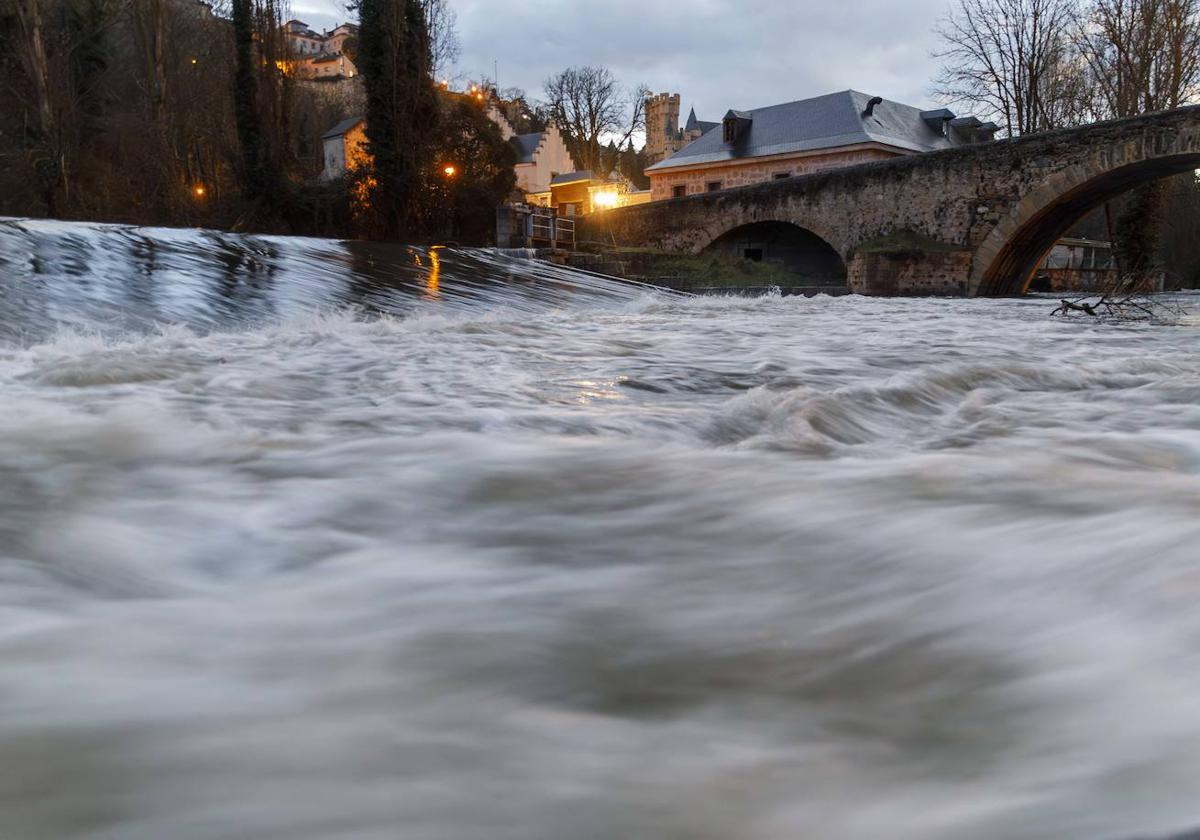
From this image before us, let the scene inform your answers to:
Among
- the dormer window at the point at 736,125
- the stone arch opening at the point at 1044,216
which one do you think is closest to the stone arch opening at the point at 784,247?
the stone arch opening at the point at 1044,216

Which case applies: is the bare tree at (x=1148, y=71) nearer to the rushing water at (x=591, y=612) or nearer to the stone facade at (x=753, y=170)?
the stone facade at (x=753, y=170)

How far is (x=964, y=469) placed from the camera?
95.3 inches

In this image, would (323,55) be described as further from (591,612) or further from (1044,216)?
(591,612)

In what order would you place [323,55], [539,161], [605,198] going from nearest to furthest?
[605,198] → [539,161] → [323,55]

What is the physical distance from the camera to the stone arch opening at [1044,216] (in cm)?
1658

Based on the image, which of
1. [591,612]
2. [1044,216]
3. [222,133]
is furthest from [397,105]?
[591,612]

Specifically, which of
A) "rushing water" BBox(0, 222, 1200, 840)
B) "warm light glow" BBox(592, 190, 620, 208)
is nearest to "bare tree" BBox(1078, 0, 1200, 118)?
"rushing water" BBox(0, 222, 1200, 840)

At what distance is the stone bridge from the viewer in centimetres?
1602

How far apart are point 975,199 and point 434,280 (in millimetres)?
14087

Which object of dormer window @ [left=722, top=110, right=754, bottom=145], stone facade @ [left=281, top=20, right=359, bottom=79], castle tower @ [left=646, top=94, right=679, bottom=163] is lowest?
dormer window @ [left=722, top=110, right=754, bottom=145]

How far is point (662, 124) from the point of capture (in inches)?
2576

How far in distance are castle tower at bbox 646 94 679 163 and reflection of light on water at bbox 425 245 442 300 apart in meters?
57.1

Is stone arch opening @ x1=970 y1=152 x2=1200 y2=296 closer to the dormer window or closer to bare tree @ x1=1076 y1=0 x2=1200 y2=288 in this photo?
bare tree @ x1=1076 y1=0 x2=1200 y2=288

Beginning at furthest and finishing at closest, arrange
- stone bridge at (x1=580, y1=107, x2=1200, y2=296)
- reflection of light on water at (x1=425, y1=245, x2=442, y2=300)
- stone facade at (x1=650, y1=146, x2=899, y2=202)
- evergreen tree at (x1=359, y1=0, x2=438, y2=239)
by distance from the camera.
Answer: stone facade at (x1=650, y1=146, x2=899, y2=202), evergreen tree at (x1=359, y1=0, x2=438, y2=239), stone bridge at (x1=580, y1=107, x2=1200, y2=296), reflection of light on water at (x1=425, y1=245, x2=442, y2=300)
